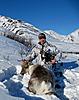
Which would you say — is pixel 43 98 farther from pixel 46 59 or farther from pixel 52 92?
pixel 46 59

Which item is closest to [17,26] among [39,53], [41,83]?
[39,53]

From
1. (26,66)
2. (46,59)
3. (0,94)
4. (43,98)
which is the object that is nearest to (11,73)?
(26,66)

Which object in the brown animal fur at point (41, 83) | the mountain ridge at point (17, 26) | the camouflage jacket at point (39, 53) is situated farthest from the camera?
the mountain ridge at point (17, 26)

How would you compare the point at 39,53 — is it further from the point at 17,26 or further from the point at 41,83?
the point at 17,26

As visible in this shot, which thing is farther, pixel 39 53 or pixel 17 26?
pixel 17 26

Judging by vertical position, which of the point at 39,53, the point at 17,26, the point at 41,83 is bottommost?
the point at 41,83

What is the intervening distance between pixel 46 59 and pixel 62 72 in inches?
33.2

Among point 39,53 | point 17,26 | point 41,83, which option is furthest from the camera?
point 17,26

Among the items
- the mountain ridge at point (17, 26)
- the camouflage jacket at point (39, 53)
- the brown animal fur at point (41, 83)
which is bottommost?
the brown animal fur at point (41, 83)

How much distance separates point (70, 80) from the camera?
9594 mm

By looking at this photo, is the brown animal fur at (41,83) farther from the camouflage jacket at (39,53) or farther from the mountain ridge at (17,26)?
the mountain ridge at (17,26)

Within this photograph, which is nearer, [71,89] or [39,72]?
[39,72]

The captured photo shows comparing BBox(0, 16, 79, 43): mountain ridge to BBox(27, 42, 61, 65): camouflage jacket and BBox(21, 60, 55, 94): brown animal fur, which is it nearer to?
BBox(27, 42, 61, 65): camouflage jacket

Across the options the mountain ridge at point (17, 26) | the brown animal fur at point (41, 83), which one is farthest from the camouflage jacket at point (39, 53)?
the mountain ridge at point (17, 26)
